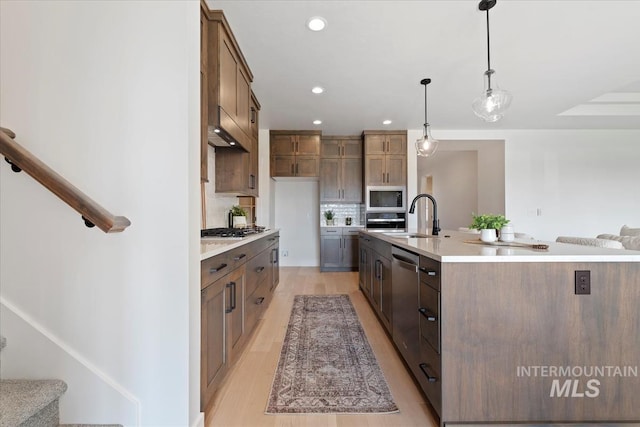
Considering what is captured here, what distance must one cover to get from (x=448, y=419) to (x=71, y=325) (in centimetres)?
170

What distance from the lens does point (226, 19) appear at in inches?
88.7

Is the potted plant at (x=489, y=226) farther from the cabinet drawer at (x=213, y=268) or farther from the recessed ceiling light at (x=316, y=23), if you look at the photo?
the recessed ceiling light at (x=316, y=23)

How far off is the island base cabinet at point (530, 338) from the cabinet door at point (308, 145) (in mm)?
4437

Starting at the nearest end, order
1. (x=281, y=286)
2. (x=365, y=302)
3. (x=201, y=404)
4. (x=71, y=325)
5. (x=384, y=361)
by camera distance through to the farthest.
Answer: (x=71, y=325) < (x=201, y=404) < (x=384, y=361) < (x=365, y=302) < (x=281, y=286)

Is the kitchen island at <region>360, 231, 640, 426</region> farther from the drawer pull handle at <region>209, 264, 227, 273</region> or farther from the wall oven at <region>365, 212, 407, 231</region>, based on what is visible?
the wall oven at <region>365, 212, 407, 231</region>

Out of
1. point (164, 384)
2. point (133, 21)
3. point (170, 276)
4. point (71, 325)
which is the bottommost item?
point (164, 384)

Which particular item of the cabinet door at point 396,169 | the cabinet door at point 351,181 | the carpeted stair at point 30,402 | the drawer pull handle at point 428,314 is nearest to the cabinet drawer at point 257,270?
the carpeted stair at point 30,402

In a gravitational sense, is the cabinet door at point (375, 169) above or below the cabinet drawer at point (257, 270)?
above

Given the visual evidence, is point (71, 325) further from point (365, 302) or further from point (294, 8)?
point (365, 302)

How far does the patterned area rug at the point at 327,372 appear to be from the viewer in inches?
63.9

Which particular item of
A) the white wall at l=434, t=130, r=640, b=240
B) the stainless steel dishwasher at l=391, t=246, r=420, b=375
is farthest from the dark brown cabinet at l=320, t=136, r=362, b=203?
the stainless steel dishwasher at l=391, t=246, r=420, b=375

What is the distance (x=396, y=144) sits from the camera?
5.49 metres

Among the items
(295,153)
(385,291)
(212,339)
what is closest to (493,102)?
(385,291)

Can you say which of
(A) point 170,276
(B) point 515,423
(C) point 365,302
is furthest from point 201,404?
(C) point 365,302
